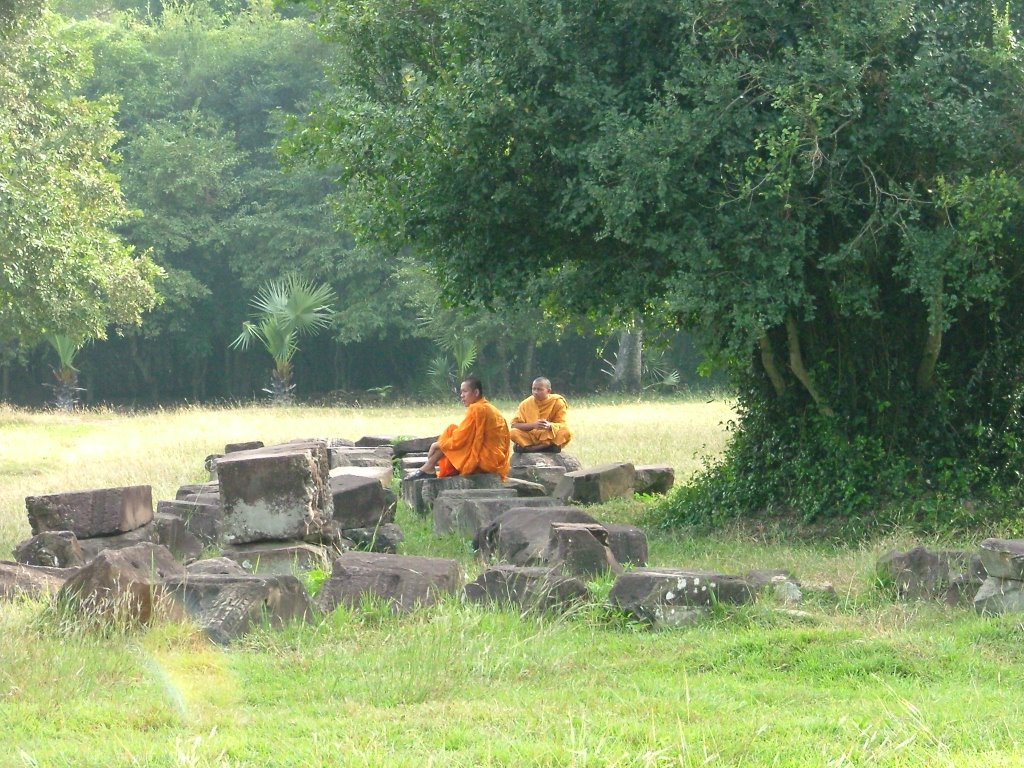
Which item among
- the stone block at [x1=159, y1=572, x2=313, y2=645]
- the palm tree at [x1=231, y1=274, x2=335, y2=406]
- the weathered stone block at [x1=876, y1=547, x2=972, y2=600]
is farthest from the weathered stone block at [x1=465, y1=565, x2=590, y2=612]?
the palm tree at [x1=231, y1=274, x2=335, y2=406]

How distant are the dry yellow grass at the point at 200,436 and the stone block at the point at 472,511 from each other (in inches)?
162

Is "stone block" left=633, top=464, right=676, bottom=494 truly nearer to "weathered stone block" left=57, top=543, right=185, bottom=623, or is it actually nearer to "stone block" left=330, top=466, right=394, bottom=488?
"stone block" left=330, top=466, right=394, bottom=488

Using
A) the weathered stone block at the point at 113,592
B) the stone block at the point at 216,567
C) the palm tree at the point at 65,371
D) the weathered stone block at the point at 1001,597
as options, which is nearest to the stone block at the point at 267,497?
the stone block at the point at 216,567

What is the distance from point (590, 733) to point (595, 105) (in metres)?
6.91

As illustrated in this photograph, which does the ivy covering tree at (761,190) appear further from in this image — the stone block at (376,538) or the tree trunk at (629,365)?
the tree trunk at (629,365)

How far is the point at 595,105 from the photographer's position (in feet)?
36.3

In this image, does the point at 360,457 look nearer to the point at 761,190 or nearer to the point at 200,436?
the point at 761,190

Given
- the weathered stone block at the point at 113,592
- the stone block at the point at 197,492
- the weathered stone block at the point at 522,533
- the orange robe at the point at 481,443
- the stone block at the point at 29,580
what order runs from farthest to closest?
the orange robe at the point at 481,443, the stone block at the point at 197,492, the weathered stone block at the point at 522,533, the stone block at the point at 29,580, the weathered stone block at the point at 113,592

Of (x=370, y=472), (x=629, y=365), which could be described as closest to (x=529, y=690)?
(x=370, y=472)

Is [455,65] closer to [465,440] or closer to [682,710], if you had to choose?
[465,440]

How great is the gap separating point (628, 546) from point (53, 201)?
1522 centimetres

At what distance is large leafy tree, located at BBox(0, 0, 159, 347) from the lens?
21.0m

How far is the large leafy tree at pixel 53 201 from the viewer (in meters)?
21.0

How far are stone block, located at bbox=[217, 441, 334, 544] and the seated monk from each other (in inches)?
163
